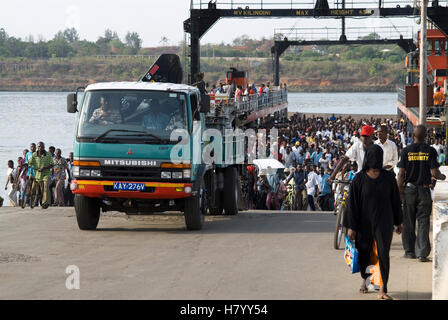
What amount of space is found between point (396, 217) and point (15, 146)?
65549 mm

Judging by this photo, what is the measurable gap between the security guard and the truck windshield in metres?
3.99

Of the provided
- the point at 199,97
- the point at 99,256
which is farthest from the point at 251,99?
the point at 99,256

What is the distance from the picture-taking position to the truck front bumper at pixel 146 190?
13289 mm

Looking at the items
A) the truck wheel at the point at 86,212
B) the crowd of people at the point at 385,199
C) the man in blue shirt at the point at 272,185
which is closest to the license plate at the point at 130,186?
the truck wheel at the point at 86,212

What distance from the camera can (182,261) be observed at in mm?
11070

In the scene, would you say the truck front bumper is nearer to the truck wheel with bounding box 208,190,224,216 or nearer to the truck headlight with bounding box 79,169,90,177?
the truck headlight with bounding box 79,169,90,177

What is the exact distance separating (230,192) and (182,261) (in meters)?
5.74

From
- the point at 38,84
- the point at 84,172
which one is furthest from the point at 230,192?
the point at 38,84

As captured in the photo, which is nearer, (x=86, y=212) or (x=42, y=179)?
(x=86, y=212)

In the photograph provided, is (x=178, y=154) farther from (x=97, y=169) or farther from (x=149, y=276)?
(x=149, y=276)

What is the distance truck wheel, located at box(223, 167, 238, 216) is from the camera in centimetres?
1673

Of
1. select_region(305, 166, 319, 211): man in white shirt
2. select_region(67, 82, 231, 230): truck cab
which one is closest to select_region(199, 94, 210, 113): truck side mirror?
select_region(67, 82, 231, 230): truck cab

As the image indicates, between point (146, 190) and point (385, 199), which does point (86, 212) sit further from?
point (385, 199)

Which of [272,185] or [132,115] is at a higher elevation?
[132,115]
